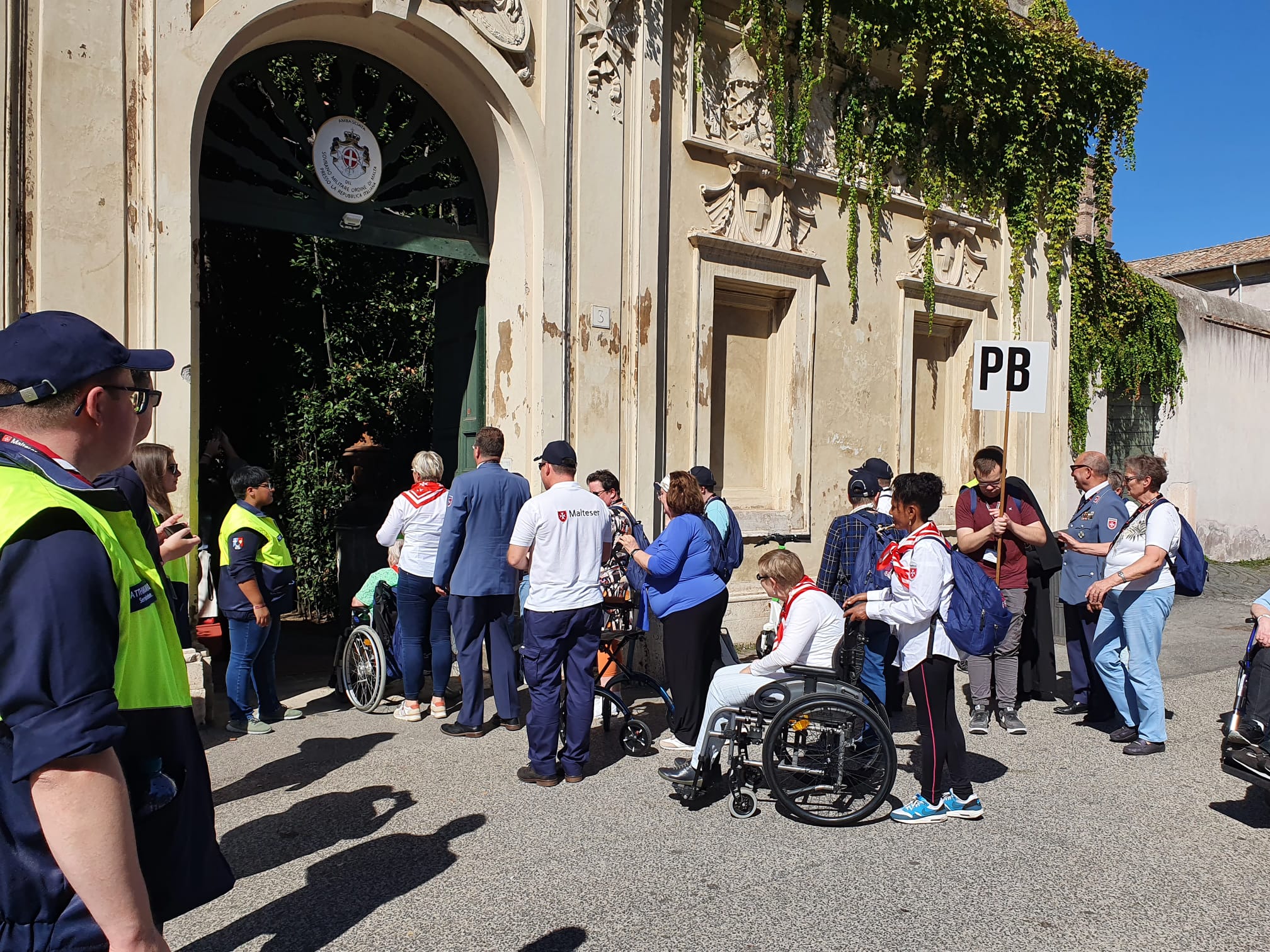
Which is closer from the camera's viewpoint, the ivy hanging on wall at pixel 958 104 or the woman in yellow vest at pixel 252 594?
the woman in yellow vest at pixel 252 594

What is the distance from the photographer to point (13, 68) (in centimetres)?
593

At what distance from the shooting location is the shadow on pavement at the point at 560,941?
3.60 metres

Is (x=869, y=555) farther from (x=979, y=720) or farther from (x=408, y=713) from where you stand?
(x=408, y=713)

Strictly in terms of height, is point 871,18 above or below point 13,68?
above

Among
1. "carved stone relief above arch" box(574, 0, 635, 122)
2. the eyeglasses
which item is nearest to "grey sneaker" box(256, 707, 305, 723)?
the eyeglasses

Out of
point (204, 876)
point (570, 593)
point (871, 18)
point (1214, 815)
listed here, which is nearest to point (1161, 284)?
point (871, 18)

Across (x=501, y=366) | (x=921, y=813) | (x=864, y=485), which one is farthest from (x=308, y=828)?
(x=501, y=366)

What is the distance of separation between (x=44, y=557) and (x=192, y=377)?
550cm

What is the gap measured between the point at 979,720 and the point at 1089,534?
5.72 feet

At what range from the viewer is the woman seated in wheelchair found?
5113mm

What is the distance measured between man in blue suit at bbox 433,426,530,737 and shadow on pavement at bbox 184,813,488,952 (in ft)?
5.44

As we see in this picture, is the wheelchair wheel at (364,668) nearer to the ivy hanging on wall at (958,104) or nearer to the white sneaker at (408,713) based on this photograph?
the white sneaker at (408,713)

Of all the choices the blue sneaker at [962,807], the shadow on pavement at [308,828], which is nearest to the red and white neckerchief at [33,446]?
the shadow on pavement at [308,828]

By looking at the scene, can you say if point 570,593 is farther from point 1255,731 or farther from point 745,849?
point 1255,731
